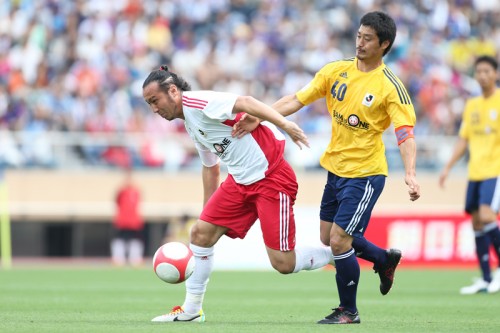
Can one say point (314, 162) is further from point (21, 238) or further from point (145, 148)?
point (21, 238)

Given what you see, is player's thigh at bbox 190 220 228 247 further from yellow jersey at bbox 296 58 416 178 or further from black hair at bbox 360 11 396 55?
black hair at bbox 360 11 396 55

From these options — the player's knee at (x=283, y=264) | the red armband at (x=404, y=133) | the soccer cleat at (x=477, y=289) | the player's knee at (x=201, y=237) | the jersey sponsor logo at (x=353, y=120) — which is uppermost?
the jersey sponsor logo at (x=353, y=120)

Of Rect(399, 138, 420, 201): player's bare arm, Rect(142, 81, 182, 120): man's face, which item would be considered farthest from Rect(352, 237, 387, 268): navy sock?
Rect(142, 81, 182, 120): man's face

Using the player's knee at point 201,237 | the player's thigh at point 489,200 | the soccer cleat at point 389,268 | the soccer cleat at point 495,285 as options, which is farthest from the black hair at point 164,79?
the soccer cleat at point 495,285

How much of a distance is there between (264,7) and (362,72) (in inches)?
712

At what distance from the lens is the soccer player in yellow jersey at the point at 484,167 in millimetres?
12992

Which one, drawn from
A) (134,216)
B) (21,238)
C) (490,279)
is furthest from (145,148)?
(490,279)

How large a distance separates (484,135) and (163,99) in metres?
6.11

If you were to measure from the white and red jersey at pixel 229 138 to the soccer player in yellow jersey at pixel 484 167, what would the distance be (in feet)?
15.7

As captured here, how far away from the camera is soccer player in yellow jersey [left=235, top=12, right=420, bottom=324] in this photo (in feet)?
28.5

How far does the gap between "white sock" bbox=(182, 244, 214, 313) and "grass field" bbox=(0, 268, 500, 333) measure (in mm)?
262

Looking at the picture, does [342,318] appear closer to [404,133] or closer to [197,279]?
[197,279]

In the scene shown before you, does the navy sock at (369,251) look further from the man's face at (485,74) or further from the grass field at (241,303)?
the man's face at (485,74)

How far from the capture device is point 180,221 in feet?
72.4
